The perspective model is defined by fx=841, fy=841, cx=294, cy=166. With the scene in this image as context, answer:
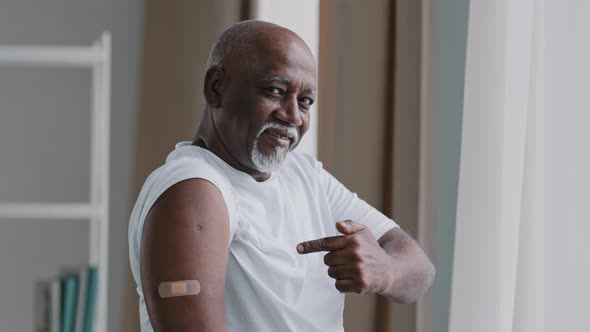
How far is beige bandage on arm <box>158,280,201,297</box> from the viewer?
3.66ft

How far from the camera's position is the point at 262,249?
4.07ft

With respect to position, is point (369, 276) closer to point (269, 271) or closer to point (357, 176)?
point (269, 271)

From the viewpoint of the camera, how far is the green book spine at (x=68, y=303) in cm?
206

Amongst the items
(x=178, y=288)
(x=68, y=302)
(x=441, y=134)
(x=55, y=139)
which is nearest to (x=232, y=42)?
(x=178, y=288)

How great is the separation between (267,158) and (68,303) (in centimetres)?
98

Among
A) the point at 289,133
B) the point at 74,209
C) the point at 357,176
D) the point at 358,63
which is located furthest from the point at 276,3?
the point at 289,133

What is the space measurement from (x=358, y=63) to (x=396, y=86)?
13 centimetres

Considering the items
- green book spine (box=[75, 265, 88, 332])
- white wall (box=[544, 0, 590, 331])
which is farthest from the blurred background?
green book spine (box=[75, 265, 88, 332])

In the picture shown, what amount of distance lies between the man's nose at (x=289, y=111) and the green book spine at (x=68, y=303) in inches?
39.0

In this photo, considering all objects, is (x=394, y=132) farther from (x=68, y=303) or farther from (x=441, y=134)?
(x=68, y=303)

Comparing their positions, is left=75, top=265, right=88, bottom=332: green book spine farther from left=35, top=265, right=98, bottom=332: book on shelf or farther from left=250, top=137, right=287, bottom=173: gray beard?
left=250, top=137, right=287, bottom=173: gray beard

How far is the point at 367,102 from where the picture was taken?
2436 mm

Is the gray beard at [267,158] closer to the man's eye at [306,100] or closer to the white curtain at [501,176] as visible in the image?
the man's eye at [306,100]

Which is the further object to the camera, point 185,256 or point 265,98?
point 265,98
